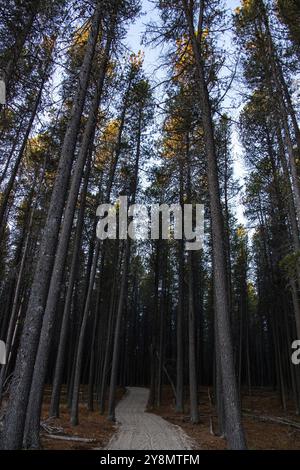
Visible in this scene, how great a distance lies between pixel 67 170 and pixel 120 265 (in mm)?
12207

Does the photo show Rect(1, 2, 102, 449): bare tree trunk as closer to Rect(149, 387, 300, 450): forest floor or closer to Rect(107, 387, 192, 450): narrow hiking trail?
Rect(107, 387, 192, 450): narrow hiking trail

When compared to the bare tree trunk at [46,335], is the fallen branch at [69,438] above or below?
below

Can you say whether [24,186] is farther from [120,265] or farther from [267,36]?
[267,36]

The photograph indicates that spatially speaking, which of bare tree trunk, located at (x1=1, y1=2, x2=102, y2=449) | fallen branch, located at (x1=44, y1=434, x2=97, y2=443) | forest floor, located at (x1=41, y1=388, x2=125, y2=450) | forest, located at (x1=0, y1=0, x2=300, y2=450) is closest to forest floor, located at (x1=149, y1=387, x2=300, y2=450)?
forest, located at (x1=0, y1=0, x2=300, y2=450)

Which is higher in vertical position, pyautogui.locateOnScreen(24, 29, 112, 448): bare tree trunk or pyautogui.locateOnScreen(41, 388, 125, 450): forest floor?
pyautogui.locateOnScreen(24, 29, 112, 448): bare tree trunk

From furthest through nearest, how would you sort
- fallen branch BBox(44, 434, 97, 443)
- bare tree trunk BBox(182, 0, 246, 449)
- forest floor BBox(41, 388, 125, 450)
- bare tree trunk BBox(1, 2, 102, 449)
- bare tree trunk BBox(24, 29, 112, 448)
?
1. fallen branch BBox(44, 434, 97, 443)
2. forest floor BBox(41, 388, 125, 450)
3. bare tree trunk BBox(24, 29, 112, 448)
4. bare tree trunk BBox(182, 0, 246, 449)
5. bare tree trunk BBox(1, 2, 102, 449)

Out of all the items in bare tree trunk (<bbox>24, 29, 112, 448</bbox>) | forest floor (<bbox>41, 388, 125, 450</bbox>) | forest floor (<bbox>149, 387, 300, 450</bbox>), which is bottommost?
forest floor (<bbox>149, 387, 300, 450</bbox>)

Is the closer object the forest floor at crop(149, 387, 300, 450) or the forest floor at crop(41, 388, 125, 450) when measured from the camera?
the forest floor at crop(41, 388, 125, 450)

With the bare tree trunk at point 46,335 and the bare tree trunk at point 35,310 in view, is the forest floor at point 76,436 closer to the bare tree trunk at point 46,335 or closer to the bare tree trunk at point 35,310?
the bare tree trunk at point 46,335

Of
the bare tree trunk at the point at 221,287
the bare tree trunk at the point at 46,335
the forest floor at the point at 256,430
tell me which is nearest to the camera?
the bare tree trunk at the point at 221,287

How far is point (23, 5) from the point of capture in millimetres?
8344

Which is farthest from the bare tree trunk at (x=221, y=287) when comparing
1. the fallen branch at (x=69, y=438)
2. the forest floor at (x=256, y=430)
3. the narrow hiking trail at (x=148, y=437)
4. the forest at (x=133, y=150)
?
the fallen branch at (x=69, y=438)

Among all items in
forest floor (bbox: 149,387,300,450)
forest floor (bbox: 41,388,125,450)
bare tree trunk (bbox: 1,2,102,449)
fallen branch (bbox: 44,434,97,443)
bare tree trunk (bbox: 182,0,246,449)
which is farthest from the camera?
forest floor (bbox: 149,387,300,450)
